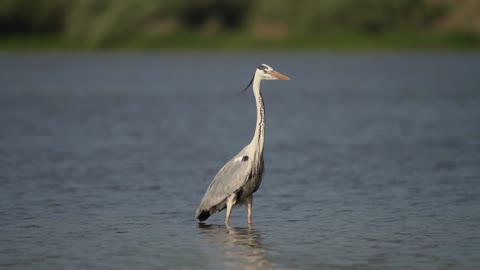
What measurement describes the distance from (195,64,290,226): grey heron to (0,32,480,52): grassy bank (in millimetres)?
53624

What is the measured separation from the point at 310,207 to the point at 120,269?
3684 millimetres

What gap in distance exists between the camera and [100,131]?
23547 millimetres

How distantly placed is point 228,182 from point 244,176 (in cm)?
22

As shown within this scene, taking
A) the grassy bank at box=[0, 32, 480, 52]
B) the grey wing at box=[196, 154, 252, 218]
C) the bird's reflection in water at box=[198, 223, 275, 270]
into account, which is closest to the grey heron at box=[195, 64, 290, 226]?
the grey wing at box=[196, 154, 252, 218]

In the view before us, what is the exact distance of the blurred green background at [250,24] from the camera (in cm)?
6500

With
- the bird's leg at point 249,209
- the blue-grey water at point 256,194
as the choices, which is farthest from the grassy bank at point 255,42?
the bird's leg at point 249,209

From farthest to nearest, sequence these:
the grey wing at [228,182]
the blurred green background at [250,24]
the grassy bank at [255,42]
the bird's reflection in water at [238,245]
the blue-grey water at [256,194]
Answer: the blurred green background at [250,24], the grassy bank at [255,42], the grey wing at [228,182], the blue-grey water at [256,194], the bird's reflection in water at [238,245]

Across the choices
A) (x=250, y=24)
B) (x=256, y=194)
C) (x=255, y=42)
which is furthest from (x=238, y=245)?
(x=250, y=24)

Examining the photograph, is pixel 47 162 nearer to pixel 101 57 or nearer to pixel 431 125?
pixel 431 125

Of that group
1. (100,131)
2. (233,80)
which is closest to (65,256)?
(100,131)

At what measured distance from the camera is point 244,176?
10.6 meters

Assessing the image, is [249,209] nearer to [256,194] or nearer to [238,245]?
[238,245]

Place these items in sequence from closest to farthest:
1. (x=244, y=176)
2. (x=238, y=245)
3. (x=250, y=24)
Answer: (x=238, y=245) < (x=244, y=176) < (x=250, y=24)

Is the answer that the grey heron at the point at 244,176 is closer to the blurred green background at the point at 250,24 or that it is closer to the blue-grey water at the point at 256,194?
the blue-grey water at the point at 256,194
